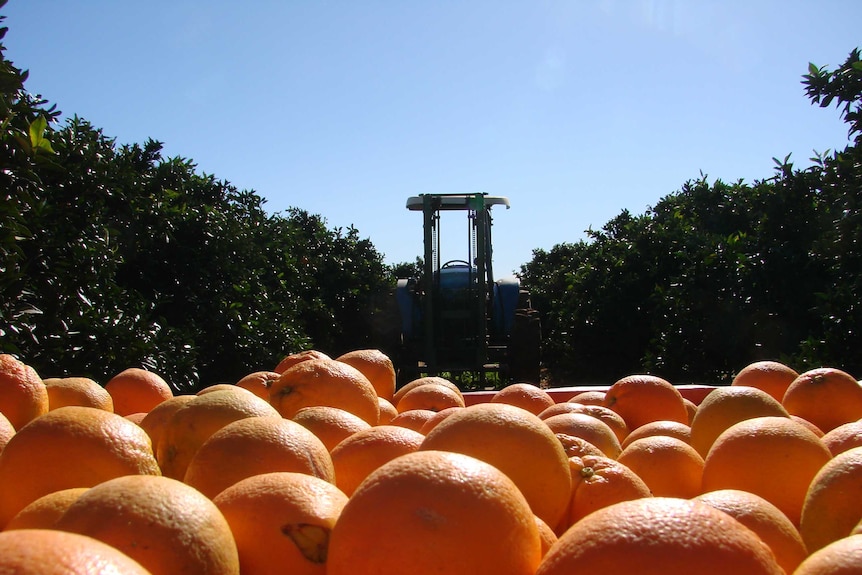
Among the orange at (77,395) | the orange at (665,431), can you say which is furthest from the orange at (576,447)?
the orange at (77,395)

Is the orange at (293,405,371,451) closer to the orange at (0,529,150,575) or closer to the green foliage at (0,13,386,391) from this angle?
the orange at (0,529,150,575)

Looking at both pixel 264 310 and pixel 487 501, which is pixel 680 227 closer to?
pixel 264 310

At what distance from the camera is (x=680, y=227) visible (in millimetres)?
12695

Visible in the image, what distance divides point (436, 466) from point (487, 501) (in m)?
0.11

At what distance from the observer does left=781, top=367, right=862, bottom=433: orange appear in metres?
2.28

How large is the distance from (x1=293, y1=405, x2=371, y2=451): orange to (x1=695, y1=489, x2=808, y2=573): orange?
3.26ft

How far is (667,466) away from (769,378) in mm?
1262

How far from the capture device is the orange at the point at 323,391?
2236mm

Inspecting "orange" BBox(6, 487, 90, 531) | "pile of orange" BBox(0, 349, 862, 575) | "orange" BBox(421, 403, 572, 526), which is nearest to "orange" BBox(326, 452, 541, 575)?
"pile of orange" BBox(0, 349, 862, 575)

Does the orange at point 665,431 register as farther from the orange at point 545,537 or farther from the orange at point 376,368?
the orange at point 376,368

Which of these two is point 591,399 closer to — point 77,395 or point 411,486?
point 411,486

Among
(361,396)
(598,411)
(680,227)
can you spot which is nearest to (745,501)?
(598,411)

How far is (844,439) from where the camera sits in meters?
1.80

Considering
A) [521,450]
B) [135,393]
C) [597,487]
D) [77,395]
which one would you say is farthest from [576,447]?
[135,393]
